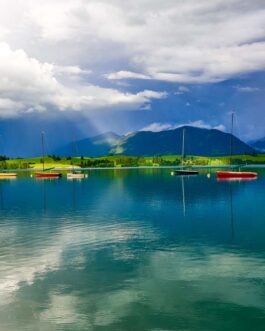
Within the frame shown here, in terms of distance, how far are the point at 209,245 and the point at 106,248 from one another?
12880mm

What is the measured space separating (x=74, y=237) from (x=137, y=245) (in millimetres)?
10506

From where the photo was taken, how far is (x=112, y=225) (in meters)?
68.1

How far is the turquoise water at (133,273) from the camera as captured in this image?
29.2 metres

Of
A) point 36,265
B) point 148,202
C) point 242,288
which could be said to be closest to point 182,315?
point 242,288

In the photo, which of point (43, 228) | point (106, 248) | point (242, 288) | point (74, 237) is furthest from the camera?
point (43, 228)

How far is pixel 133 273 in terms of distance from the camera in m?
39.7

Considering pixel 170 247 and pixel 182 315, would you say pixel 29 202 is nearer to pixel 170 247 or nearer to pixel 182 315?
pixel 170 247

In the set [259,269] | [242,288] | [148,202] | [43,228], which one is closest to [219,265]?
[259,269]

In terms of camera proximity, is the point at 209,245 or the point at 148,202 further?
the point at 148,202

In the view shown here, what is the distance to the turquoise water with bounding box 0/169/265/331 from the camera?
29188 millimetres

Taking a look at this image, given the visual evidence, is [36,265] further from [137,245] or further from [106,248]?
[137,245]

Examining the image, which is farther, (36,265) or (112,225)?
(112,225)

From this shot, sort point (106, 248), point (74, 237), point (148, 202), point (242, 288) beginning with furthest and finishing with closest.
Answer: point (148, 202) < point (74, 237) < point (106, 248) < point (242, 288)

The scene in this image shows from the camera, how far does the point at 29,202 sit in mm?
110250
